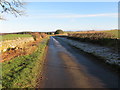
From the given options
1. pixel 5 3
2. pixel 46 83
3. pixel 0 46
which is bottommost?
pixel 46 83

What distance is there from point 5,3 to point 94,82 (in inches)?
324

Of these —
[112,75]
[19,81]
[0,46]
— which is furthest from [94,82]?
[0,46]

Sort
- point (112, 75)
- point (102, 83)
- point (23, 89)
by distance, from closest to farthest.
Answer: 1. point (23, 89)
2. point (102, 83)
3. point (112, 75)

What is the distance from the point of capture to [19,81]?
5.34 metres

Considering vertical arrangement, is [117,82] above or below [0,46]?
below

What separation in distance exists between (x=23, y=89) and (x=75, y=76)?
106 inches

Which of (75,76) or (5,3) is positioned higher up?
(5,3)

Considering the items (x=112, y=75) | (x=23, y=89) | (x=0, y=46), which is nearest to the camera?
(x=23, y=89)

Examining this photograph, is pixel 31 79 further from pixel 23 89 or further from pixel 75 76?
pixel 75 76

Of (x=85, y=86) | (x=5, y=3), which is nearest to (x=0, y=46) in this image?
(x=5, y=3)

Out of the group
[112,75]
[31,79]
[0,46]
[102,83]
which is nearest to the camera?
[102,83]

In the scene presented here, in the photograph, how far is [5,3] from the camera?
8789mm

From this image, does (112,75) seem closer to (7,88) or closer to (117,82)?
(117,82)

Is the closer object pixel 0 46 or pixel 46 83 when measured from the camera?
pixel 46 83
